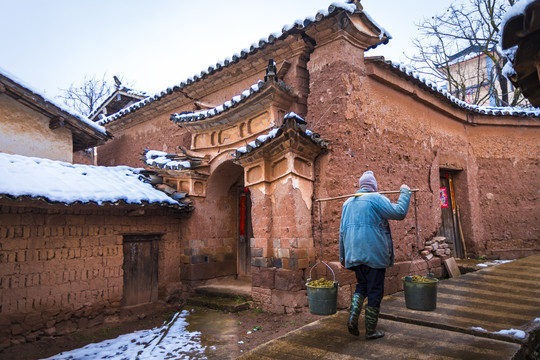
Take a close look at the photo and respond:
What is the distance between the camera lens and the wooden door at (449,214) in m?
9.17

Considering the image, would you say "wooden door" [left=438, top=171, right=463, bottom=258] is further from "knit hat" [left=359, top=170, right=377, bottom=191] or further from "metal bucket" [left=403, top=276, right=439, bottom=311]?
"knit hat" [left=359, top=170, right=377, bottom=191]

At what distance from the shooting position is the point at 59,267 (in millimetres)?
6430

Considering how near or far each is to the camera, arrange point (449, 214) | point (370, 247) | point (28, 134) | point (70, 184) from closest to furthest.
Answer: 1. point (370, 247)
2. point (70, 184)
3. point (28, 134)
4. point (449, 214)

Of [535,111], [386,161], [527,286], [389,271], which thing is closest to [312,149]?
[386,161]

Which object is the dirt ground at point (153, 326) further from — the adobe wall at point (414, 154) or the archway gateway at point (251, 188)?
the adobe wall at point (414, 154)

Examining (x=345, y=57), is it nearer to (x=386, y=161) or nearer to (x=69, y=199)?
(x=386, y=161)

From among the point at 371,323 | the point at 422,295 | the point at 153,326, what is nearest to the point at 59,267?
the point at 153,326

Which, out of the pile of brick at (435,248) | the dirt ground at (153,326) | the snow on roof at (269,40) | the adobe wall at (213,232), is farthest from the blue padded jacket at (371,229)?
the adobe wall at (213,232)

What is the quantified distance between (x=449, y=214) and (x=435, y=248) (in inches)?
82.3

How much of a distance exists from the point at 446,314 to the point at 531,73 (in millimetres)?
2906

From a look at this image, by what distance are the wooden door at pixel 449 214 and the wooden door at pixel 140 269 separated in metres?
7.52

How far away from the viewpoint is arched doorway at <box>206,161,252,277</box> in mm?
9034

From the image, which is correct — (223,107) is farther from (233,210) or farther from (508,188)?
(508,188)

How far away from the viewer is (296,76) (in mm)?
7055
